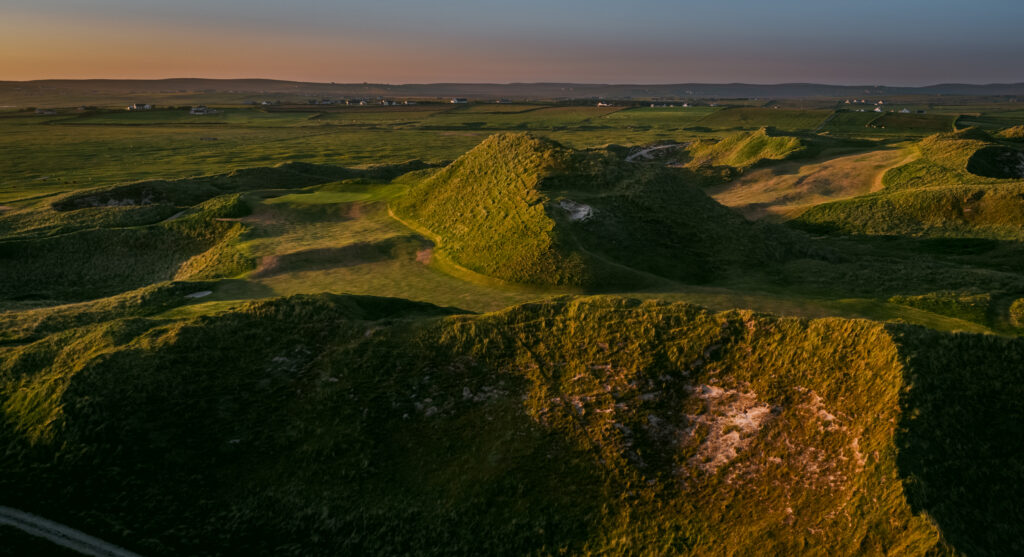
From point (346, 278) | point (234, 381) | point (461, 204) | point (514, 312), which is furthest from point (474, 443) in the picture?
point (461, 204)

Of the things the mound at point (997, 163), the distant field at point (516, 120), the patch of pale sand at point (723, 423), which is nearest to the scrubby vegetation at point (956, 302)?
the patch of pale sand at point (723, 423)

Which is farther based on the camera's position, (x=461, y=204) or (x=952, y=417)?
(x=461, y=204)

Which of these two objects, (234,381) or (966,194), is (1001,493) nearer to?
(234,381)

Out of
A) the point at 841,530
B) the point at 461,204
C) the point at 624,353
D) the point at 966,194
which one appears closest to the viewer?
the point at 841,530

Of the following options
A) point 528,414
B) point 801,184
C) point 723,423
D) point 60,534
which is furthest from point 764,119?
point 60,534

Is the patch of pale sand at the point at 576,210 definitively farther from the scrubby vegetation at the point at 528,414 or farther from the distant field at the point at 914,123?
the distant field at the point at 914,123
